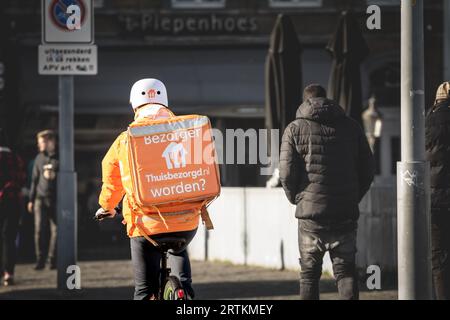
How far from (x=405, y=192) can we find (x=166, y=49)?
692 inches

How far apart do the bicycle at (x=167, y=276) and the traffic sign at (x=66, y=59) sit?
4467 millimetres

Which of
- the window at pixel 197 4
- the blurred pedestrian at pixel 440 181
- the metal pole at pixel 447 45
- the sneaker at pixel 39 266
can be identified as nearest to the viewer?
the blurred pedestrian at pixel 440 181

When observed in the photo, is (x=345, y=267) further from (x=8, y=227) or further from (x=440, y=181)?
(x=8, y=227)

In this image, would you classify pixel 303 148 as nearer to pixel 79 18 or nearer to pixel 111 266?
pixel 79 18

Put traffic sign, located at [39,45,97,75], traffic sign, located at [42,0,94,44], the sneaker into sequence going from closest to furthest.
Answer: traffic sign, located at [42,0,94,44] < traffic sign, located at [39,45,97,75] < the sneaker

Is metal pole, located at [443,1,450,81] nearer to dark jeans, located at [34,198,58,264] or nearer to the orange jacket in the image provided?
dark jeans, located at [34,198,58,264]

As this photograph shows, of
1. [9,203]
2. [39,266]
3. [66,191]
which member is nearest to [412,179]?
[66,191]

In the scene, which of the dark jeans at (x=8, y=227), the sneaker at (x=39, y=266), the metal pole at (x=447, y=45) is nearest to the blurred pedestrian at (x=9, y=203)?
the dark jeans at (x=8, y=227)

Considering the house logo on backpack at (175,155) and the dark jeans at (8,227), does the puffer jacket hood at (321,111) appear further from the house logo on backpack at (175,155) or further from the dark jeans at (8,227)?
the dark jeans at (8,227)

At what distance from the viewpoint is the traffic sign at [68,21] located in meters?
11.6

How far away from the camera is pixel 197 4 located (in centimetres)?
2555

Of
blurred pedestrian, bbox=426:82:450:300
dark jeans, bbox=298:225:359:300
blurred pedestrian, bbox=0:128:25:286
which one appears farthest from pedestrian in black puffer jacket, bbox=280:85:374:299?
blurred pedestrian, bbox=0:128:25:286

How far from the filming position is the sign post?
11.6m
